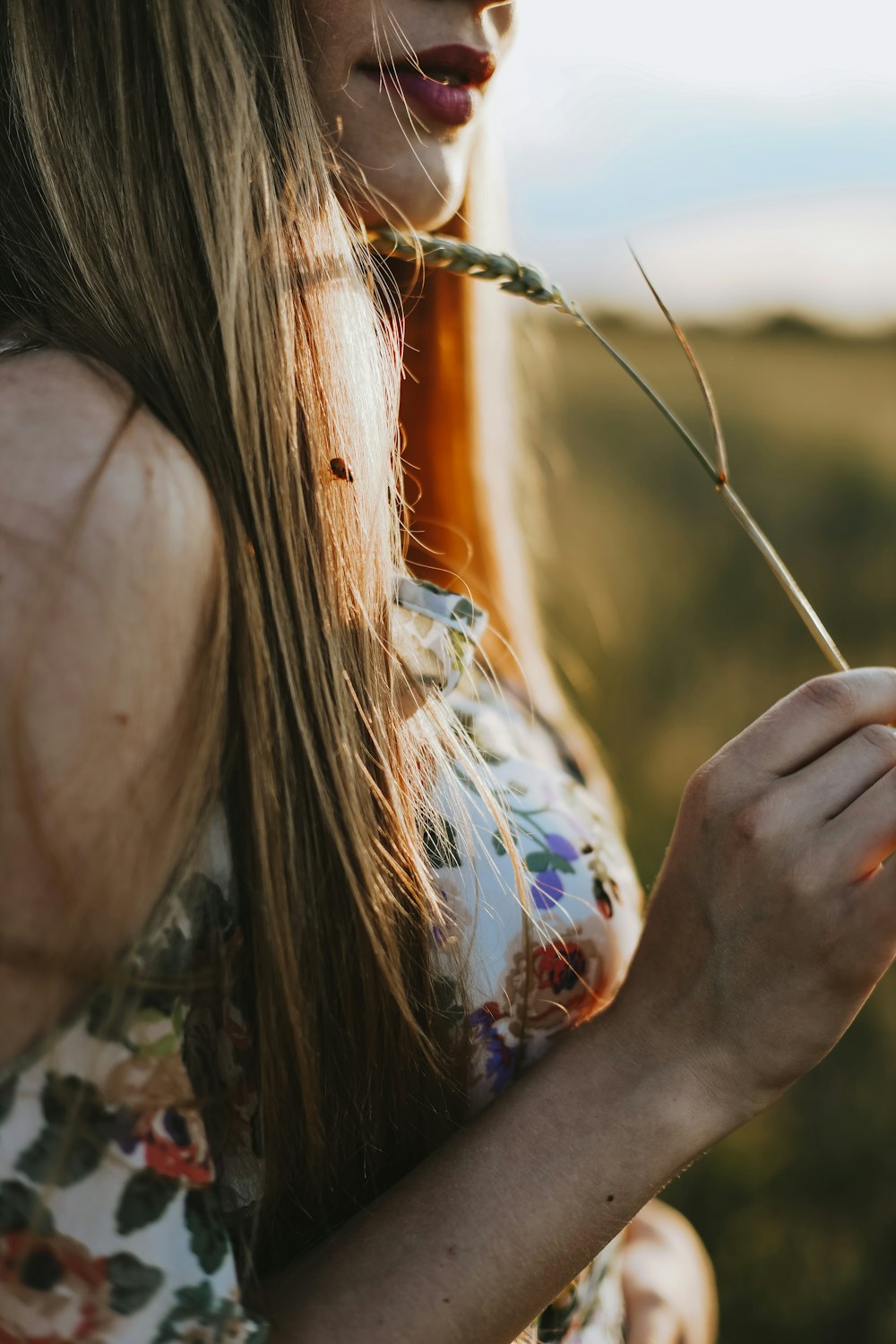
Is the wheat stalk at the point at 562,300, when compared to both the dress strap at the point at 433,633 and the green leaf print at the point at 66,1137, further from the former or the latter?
the green leaf print at the point at 66,1137

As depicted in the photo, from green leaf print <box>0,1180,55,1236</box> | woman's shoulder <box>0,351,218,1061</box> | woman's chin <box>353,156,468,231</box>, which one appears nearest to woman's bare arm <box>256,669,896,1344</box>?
green leaf print <box>0,1180,55,1236</box>

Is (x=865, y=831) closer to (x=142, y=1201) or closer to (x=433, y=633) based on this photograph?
(x=433, y=633)

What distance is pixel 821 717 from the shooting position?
3.29 feet

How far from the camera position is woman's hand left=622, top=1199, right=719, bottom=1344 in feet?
4.75

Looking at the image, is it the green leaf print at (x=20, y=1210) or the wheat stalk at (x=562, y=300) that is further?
the wheat stalk at (x=562, y=300)

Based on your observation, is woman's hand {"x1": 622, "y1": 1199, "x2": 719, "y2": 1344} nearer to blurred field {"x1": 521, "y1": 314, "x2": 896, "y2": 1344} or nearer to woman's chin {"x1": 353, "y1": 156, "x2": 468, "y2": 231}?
blurred field {"x1": 521, "y1": 314, "x2": 896, "y2": 1344}

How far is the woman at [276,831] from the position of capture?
31.0 inches

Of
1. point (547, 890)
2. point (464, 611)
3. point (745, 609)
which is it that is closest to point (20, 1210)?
point (547, 890)

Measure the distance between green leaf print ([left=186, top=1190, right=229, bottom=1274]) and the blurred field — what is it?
1.19 metres

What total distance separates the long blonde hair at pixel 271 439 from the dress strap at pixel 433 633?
7 centimetres

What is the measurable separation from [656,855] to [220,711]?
2702 mm

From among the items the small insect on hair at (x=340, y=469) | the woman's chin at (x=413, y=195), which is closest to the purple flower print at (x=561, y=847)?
the small insect on hair at (x=340, y=469)

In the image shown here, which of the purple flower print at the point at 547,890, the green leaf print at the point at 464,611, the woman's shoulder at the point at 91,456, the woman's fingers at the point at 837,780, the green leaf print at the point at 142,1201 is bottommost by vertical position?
the purple flower print at the point at 547,890

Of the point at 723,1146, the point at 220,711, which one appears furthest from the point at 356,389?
the point at 723,1146
